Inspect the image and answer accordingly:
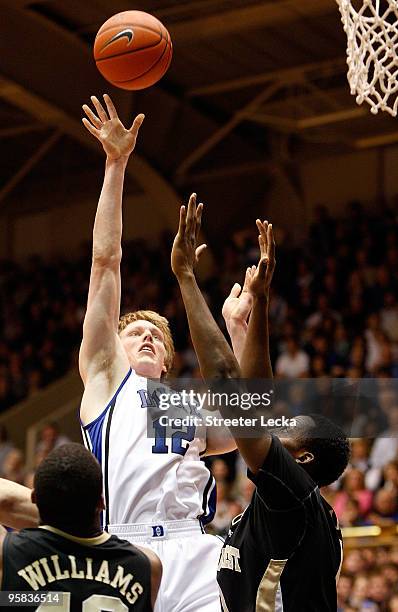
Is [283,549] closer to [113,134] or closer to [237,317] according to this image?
[237,317]

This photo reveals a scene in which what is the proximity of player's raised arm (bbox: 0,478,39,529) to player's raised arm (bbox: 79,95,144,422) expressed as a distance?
546mm

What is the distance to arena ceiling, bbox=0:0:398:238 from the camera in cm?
1236

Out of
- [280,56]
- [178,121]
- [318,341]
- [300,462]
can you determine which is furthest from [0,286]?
[300,462]

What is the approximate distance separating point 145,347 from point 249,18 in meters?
8.10

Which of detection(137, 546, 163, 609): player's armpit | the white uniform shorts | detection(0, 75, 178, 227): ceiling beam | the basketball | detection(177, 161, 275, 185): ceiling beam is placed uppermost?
detection(177, 161, 275, 185): ceiling beam

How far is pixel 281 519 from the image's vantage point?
359cm

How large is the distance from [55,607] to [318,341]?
8.82m

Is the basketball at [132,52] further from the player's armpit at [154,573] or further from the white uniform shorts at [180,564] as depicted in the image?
the player's armpit at [154,573]

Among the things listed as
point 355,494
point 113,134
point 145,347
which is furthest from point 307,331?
point 113,134

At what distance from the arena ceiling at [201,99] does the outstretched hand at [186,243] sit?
855 centimetres

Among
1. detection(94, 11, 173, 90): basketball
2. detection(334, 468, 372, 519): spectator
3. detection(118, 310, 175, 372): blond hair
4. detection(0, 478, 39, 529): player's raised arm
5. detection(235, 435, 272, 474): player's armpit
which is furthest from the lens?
detection(334, 468, 372, 519): spectator

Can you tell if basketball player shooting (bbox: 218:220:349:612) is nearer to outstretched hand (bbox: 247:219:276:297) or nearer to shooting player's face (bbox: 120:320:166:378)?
outstretched hand (bbox: 247:219:276:297)

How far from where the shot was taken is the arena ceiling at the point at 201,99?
1236cm

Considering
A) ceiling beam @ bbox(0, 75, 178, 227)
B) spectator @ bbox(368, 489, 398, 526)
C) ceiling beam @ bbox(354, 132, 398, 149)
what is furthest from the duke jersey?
ceiling beam @ bbox(354, 132, 398, 149)
